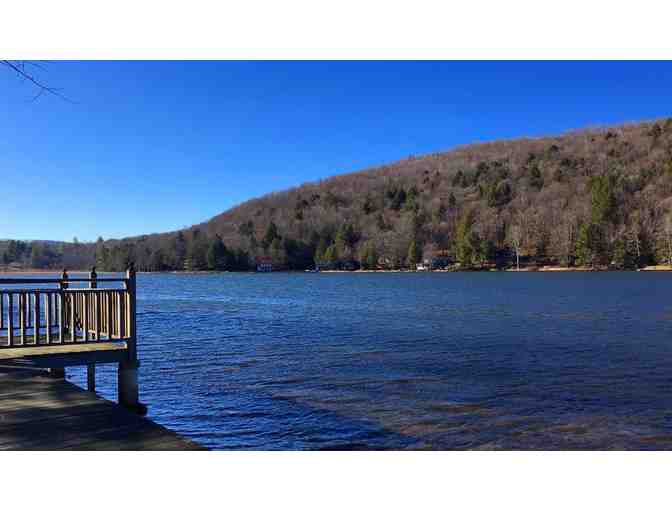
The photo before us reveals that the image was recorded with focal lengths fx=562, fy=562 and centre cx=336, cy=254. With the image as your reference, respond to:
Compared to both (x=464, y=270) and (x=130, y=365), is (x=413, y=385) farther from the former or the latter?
(x=464, y=270)

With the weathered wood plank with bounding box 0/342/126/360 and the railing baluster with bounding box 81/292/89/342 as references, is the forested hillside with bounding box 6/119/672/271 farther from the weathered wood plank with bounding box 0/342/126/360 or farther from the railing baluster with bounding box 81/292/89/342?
the weathered wood plank with bounding box 0/342/126/360

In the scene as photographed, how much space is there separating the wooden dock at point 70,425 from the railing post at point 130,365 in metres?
1.02

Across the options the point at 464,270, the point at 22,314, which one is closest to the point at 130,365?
the point at 22,314

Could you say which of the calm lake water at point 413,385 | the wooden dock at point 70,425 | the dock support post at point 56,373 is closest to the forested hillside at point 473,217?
the calm lake water at point 413,385

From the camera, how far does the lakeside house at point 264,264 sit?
15868 cm

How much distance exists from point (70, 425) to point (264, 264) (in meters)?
153

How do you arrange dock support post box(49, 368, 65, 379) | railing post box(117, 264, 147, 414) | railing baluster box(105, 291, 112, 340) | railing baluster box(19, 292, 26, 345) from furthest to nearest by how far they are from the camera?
1. dock support post box(49, 368, 65, 379)
2. railing baluster box(105, 291, 112, 340)
3. railing post box(117, 264, 147, 414)
4. railing baluster box(19, 292, 26, 345)

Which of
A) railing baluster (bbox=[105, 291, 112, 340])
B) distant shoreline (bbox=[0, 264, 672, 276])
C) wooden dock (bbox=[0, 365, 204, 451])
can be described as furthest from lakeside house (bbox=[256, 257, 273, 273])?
wooden dock (bbox=[0, 365, 204, 451])

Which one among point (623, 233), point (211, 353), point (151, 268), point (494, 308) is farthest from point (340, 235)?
point (211, 353)

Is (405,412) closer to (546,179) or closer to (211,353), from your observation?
(211,353)

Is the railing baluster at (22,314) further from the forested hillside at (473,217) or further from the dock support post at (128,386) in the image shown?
the forested hillside at (473,217)

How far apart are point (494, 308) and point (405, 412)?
2474cm

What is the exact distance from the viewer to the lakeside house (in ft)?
521

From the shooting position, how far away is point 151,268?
168 meters
